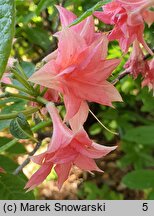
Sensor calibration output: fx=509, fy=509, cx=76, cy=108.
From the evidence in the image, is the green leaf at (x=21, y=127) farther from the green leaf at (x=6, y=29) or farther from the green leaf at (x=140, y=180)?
the green leaf at (x=140, y=180)

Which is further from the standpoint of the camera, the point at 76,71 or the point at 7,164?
the point at 7,164

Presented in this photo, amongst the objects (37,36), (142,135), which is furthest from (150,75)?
(142,135)

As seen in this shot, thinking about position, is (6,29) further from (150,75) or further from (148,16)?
(150,75)

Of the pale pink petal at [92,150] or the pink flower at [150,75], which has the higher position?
the pale pink petal at [92,150]

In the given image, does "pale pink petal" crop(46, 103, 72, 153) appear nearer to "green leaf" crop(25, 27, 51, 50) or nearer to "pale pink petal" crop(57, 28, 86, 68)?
"pale pink petal" crop(57, 28, 86, 68)

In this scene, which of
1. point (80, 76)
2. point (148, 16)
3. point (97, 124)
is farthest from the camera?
point (97, 124)

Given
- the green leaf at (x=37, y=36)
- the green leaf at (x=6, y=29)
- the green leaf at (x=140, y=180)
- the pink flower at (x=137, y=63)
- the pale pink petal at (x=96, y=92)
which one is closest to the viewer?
the green leaf at (x=6, y=29)

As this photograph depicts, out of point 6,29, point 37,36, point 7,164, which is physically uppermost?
point 6,29

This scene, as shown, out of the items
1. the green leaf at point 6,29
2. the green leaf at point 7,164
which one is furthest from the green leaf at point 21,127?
the green leaf at point 7,164
